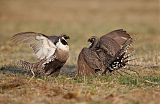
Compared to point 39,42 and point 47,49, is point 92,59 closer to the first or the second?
point 47,49

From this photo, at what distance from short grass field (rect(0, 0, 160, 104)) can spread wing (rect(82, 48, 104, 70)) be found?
0.79ft

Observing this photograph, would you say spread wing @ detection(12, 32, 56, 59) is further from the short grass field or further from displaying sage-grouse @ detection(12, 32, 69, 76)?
the short grass field

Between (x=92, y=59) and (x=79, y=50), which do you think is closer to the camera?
(x=92, y=59)

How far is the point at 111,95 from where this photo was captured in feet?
24.4

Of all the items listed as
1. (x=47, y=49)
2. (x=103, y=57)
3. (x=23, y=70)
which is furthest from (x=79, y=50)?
(x=47, y=49)

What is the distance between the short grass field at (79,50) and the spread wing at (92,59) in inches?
9.5

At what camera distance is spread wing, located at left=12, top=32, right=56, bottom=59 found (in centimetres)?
890

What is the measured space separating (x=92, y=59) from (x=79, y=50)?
5538 millimetres

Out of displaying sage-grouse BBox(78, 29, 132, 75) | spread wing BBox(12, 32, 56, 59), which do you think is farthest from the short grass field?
spread wing BBox(12, 32, 56, 59)

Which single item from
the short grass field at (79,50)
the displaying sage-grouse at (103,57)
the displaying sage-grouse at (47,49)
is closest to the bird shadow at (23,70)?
the short grass field at (79,50)

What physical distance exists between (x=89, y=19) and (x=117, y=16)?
153 cm

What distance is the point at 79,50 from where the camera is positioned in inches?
576

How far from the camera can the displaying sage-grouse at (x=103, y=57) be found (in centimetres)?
911

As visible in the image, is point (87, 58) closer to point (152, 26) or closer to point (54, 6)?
point (152, 26)
